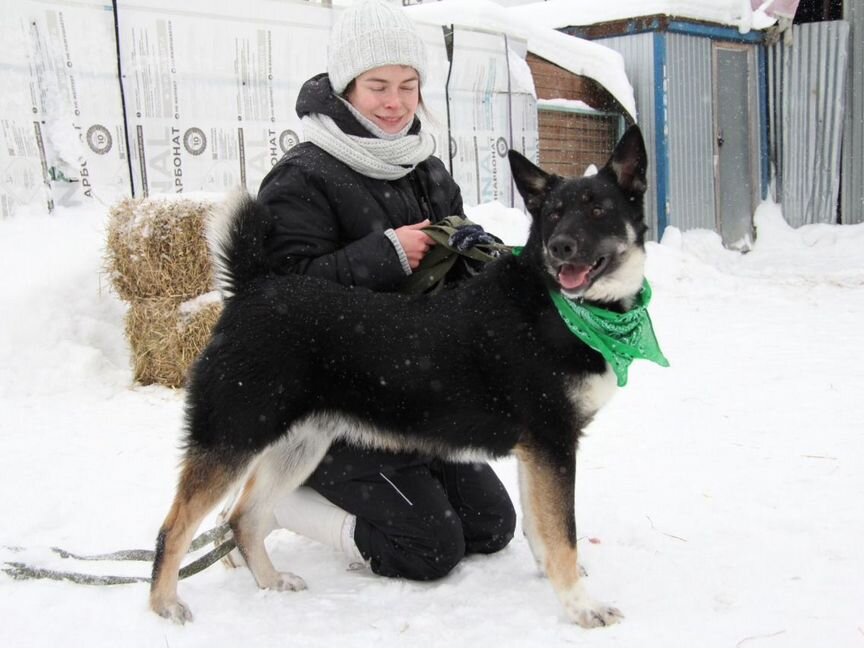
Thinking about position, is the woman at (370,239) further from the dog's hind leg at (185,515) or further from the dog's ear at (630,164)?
the dog's ear at (630,164)

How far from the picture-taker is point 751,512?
296 centimetres

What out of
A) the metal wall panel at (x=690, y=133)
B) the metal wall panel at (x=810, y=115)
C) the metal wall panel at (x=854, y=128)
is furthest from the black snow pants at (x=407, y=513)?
the metal wall panel at (x=854, y=128)

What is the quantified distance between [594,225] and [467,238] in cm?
54

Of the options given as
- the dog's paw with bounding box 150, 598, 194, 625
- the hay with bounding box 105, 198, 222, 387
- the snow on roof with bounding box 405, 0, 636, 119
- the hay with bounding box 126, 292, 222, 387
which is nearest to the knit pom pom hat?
the dog's paw with bounding box 150, 598, 194, 625

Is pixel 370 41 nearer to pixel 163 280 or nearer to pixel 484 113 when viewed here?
pixel 163 280

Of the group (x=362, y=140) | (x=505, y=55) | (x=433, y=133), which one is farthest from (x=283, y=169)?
(x=505, y=55)

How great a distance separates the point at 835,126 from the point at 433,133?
34.7ft

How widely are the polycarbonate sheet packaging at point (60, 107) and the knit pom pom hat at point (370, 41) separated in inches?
156

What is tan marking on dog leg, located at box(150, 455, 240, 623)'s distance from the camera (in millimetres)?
2291

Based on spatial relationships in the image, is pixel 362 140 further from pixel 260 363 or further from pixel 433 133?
pixel 260 363

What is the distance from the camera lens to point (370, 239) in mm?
2748

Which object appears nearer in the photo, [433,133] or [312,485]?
[312,485]

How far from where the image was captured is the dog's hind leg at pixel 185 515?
229 cm

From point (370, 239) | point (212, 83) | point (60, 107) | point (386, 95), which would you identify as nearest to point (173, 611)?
point (370, 239)
